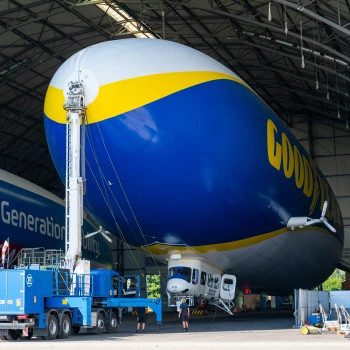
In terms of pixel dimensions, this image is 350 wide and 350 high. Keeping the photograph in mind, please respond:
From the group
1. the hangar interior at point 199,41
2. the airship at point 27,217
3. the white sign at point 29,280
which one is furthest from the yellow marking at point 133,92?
the hangar interior at point 199,41

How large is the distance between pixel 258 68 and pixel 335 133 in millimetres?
13824

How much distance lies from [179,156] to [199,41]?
22.7 metres

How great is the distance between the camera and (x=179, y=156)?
57.7 ft

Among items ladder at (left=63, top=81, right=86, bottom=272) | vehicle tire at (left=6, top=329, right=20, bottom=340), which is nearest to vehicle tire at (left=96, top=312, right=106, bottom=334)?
ladder at (left=63, top=81, right=86, bottom=272)

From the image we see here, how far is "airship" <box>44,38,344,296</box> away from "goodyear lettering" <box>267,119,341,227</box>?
0.07 m

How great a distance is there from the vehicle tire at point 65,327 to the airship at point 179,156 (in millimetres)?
3369

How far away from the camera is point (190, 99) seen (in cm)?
1755

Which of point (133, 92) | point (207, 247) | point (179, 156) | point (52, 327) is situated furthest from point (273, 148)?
point (52, 327)

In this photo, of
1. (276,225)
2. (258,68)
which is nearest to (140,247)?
(276,225)

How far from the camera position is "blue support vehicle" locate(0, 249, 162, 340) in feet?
52.9

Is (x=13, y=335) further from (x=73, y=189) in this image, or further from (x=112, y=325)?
(x=73, y=189)

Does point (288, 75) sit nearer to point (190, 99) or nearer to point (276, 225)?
point (276, 225)

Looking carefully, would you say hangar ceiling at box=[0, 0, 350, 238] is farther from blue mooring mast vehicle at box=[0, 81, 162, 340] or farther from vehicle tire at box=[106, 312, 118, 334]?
vehicle tire at box=[106, 312, 118, 334]

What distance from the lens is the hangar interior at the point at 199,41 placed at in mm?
32250
